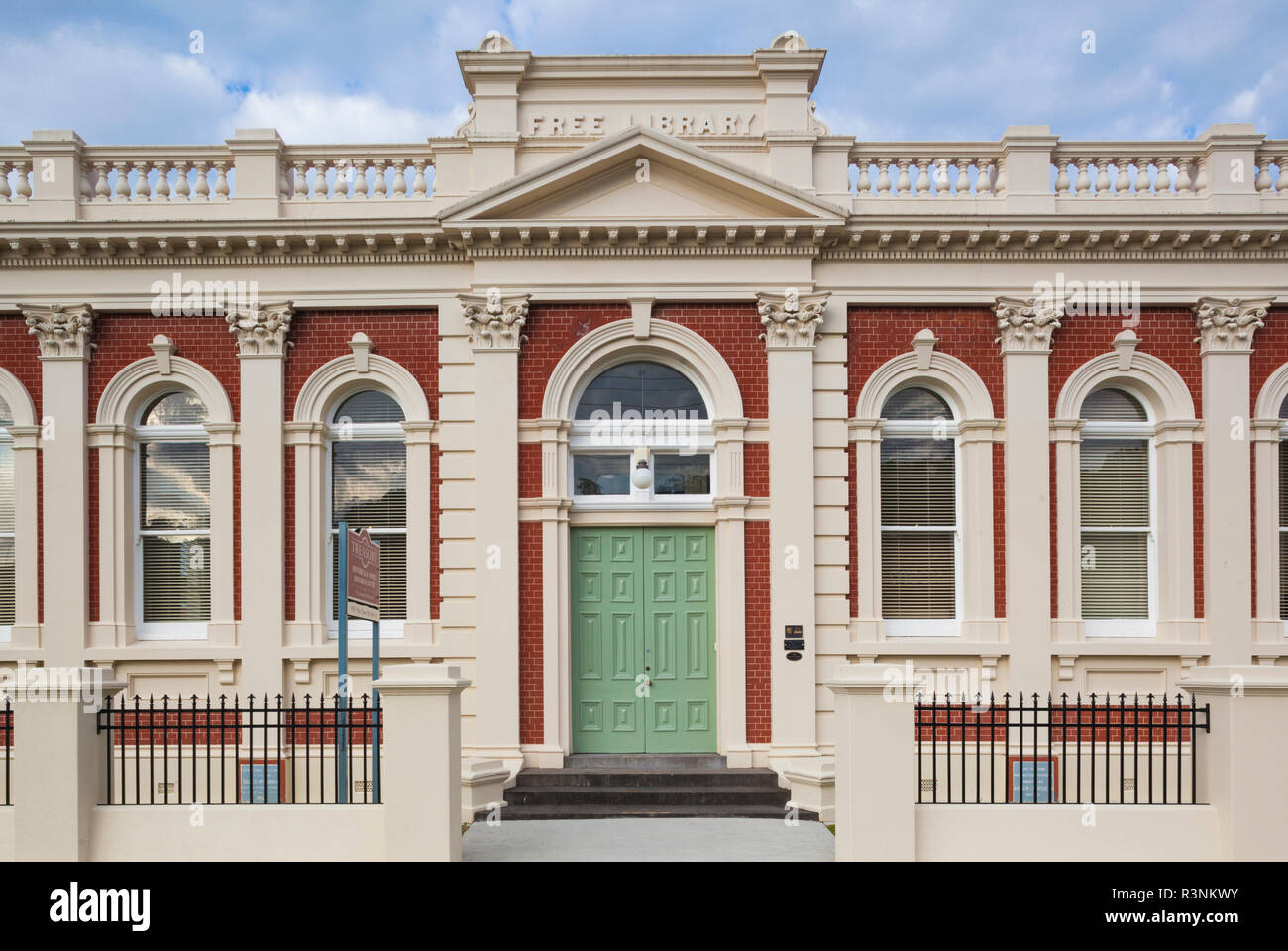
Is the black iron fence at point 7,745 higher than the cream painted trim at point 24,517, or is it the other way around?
the cream painted trim at point 24,517

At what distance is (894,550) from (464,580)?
204 inches

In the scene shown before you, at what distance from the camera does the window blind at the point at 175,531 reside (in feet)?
40.2

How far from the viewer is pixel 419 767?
7.64 metres

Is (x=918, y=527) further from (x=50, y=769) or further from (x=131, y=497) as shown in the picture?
(x=131, y=497)

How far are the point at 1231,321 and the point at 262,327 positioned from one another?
1152 cm

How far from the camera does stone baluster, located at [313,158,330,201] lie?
12.3 metres

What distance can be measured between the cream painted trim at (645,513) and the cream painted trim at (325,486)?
52.8 inches

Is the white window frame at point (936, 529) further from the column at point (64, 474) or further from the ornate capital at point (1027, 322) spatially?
the column at point (64, 474)

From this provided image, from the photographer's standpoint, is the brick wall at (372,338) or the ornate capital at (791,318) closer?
the ornate capital at (791,318)

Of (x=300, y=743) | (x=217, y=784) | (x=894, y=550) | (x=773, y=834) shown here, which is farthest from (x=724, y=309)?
(x=217, y=784)

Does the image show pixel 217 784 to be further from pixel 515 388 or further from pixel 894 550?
pixel 894 550

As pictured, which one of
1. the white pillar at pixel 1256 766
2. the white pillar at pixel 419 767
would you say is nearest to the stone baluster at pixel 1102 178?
the white pillar at pixel 1256 766

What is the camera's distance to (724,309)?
39.5 ft

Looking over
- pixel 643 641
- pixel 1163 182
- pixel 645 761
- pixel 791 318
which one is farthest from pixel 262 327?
pixel 1163 182
